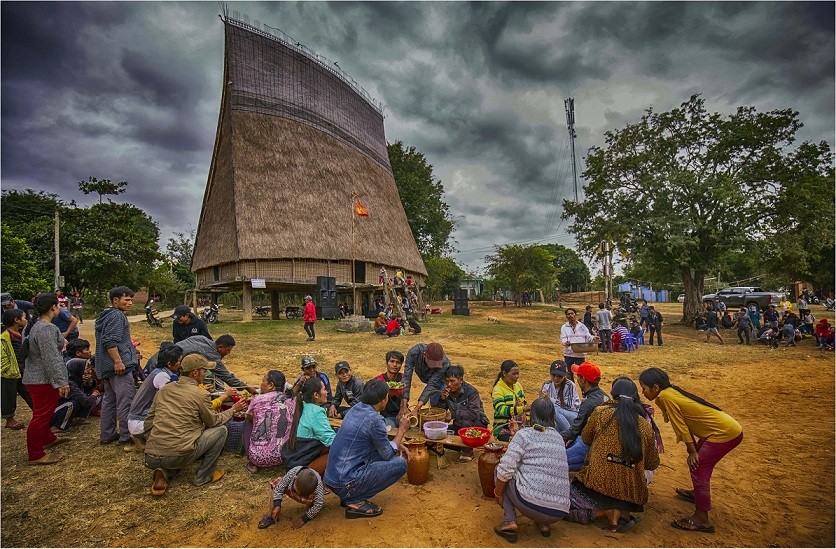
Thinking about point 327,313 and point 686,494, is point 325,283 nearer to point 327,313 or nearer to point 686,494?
→ point 327,313

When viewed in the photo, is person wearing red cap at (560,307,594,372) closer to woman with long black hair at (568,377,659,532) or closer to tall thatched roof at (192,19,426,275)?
woman with long black hair at (568,377,659,532)

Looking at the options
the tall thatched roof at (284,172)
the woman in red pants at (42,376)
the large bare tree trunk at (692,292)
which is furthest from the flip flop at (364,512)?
the large bare tree trunk at (692,292)

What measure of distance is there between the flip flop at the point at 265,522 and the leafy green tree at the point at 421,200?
115 feet

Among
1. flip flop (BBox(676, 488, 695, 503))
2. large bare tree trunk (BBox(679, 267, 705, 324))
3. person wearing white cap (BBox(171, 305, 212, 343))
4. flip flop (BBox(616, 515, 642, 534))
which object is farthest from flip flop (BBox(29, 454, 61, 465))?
large bare tree trunk (BBox(679, 267, 705, 324))

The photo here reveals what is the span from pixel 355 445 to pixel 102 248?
96.4 feet

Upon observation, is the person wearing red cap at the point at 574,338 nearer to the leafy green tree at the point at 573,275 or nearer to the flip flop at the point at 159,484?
the flip flop at the point at 159,484

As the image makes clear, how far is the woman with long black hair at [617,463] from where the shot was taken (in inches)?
125

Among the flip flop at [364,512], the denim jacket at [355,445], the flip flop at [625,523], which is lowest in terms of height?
the flip flop at [625,523]

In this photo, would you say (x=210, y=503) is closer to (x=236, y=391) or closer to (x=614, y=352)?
(x=236, y=391)

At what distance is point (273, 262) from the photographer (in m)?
21.1

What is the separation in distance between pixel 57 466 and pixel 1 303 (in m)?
4.32

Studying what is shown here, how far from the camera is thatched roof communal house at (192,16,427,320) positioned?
2120cm

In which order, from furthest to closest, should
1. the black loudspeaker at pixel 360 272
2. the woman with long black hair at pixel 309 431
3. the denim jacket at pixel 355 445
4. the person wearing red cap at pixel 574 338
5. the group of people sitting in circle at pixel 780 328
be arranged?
1. the black loudspeaker at pixel 360 272
2. the group of people sitting in circle at pixel 780 328
3. the person wearing red cap at pixel 574 338
4. the woman with long black hair at pixel 309 431
5. the denim jacket at pixel 355 445

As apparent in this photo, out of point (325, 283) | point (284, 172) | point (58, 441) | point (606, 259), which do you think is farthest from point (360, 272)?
point (58, 441)
